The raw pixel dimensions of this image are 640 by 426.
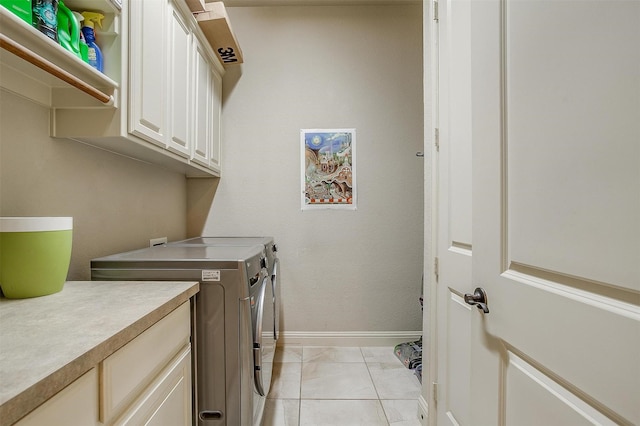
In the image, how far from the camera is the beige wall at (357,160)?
7.95 ft

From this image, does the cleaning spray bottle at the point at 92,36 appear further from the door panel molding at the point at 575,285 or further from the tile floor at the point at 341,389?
the tile floor at the point at 341,389

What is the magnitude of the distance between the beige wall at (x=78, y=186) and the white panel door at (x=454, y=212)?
5.25ft

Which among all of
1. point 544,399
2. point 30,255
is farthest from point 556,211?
point 30,255

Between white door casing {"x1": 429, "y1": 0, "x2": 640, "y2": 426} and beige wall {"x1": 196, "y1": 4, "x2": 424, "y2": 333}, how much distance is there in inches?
60.2

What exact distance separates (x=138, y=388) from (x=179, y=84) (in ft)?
4.88

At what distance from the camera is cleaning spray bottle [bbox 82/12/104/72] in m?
1.06

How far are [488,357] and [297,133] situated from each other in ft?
6.68

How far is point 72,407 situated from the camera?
1.72 ft

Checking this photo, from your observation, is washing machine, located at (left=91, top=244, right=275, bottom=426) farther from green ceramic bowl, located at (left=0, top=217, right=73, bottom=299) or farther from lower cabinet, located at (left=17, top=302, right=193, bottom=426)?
green ceramic bowl, located at (left=0, top=217, right=73, bottom=299)

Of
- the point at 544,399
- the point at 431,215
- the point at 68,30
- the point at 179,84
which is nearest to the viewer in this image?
the point at 544,399

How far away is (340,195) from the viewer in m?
2.43

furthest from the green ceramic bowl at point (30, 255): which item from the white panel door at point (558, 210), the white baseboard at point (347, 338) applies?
the white baseboard at point (347, 338)

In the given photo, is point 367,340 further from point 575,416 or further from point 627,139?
point 627,139

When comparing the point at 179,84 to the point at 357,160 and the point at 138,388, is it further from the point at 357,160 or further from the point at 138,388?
the point at 138,388
